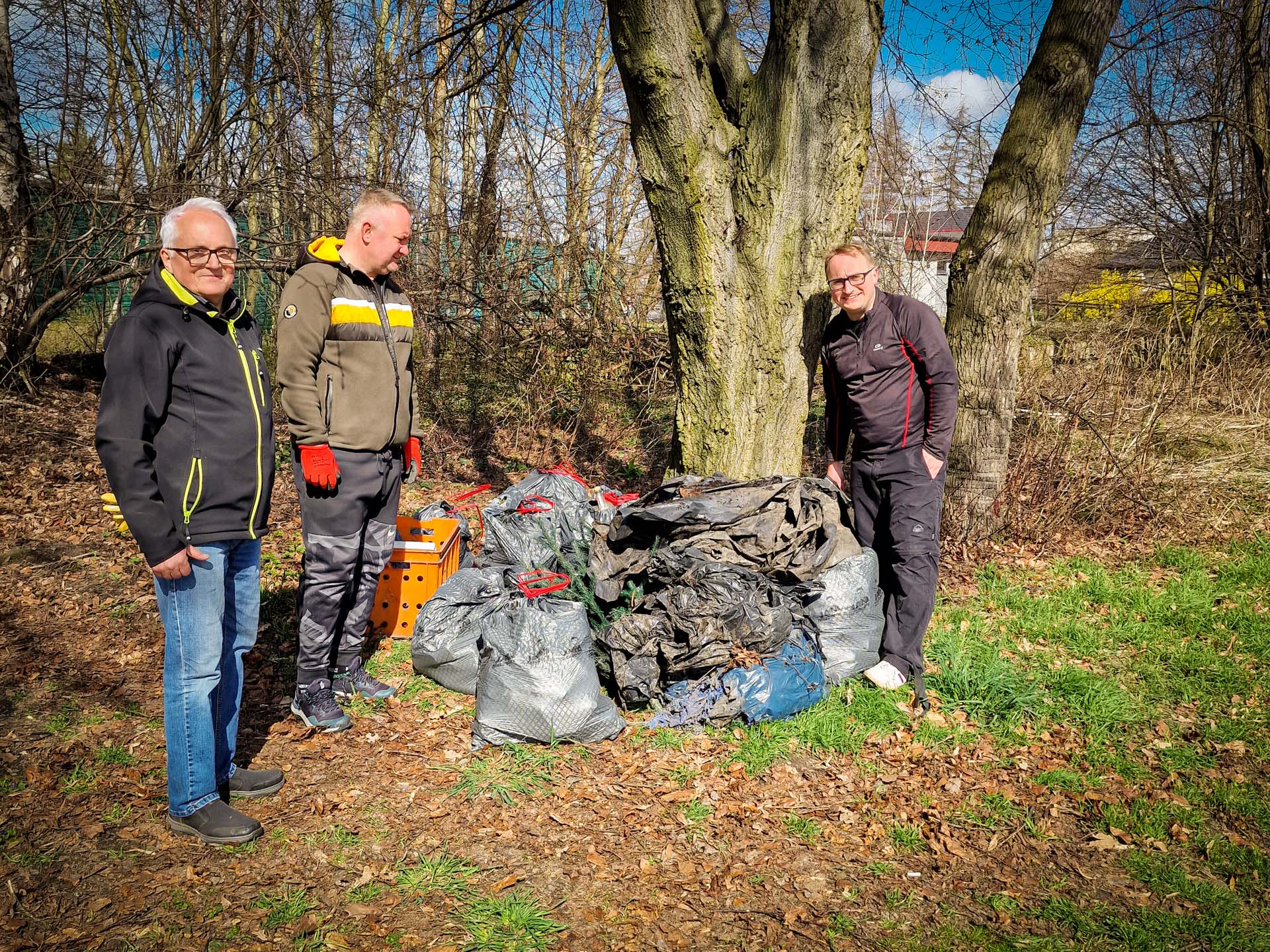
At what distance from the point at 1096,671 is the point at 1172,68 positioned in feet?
33.5

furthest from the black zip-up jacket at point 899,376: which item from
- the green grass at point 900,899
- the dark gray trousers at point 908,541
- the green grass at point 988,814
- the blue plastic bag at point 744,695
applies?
the green grass at point 900,899

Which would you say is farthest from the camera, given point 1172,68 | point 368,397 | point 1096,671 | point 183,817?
point 1172,68

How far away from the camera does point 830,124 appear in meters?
4.36

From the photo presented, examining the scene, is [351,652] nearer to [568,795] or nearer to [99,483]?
[568,795]

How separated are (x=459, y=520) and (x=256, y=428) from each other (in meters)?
2.07

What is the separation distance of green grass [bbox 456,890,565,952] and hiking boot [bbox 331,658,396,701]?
4.76 feet

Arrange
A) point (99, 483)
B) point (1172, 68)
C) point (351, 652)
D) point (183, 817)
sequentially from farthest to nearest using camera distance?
point (1172, 68) < point (99, 483) < point (351, 652) < point (183, 817)

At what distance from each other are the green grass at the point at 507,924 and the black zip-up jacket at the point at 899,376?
2557 millimetres

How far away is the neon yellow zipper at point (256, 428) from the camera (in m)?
2.80

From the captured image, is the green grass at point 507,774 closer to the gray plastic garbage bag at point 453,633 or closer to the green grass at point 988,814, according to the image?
the gray plastic garbage bag at point 453,633

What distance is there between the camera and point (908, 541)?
12.9 ft

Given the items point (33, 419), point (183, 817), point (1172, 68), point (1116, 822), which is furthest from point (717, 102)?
point (1172, 68)

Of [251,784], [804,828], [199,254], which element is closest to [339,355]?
[199,254]

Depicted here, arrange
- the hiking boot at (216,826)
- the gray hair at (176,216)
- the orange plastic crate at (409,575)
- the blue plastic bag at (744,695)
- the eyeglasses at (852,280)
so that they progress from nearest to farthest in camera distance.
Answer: the gray hair at (176,216) → the hiking boot at (216,826) → the blue plastic bag at (744,695) → the eyeglasses at (852,280) → the orange plastic crate at (409,575)
